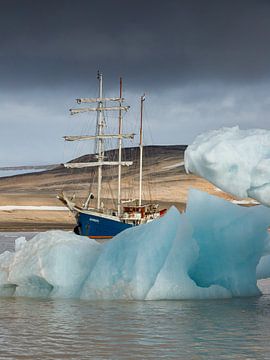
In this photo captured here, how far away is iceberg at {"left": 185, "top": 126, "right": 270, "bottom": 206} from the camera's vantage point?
11.1 metres

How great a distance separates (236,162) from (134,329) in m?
2.69

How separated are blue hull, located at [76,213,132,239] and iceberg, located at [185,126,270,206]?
4167cm

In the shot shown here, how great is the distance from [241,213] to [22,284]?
12.0ft

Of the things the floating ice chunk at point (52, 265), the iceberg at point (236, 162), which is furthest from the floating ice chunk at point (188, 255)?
the iceberg at point (236, 162)

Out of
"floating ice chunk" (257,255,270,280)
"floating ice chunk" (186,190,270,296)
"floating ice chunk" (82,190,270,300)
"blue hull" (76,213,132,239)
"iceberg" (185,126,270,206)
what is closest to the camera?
"iceberg" (185,126,270,206)

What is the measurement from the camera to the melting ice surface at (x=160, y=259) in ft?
40.7

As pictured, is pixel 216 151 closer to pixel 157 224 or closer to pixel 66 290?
pixel 157 224

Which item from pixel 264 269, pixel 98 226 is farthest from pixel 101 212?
pixel 264 269

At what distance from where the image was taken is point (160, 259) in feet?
40.7

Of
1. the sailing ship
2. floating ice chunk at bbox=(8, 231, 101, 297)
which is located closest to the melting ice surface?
floating ice chunk at bbox=(8, 231, 101, 297)

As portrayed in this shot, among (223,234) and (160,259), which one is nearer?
(160,259)

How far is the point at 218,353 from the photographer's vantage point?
8.65 meters

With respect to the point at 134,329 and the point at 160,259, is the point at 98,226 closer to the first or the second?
the point at 160,259

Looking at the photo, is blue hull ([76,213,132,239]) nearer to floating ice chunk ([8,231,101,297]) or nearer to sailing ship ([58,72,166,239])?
sailing ship ([58,72,166,239])
